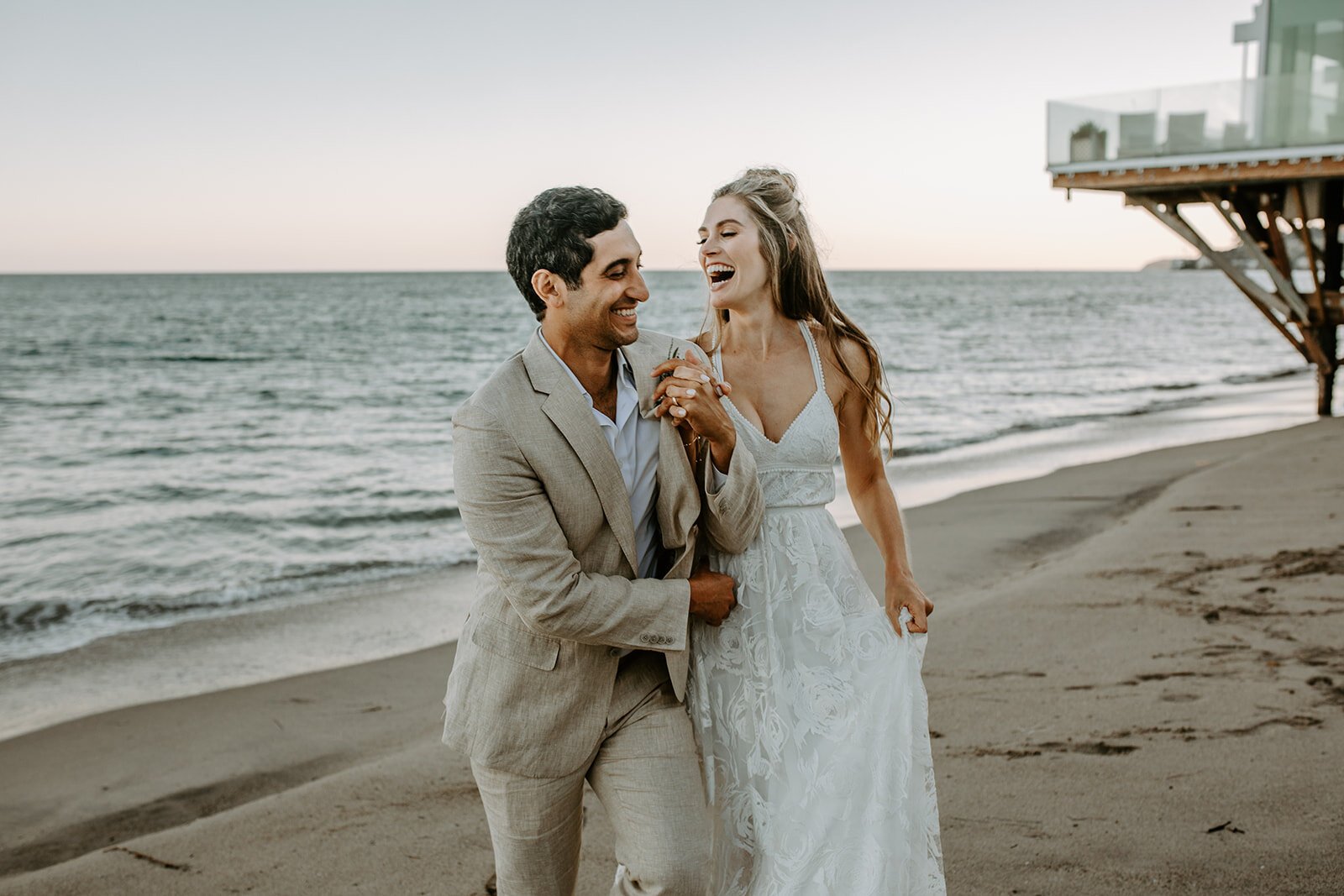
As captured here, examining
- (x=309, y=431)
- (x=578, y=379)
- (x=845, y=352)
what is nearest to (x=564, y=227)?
(x=578, y=379)

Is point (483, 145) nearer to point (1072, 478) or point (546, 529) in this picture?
point (1072, 478)

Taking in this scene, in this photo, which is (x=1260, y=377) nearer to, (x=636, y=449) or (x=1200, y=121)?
(x=1200, y=121)

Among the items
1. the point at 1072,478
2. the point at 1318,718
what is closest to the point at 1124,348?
the point at 1072,478

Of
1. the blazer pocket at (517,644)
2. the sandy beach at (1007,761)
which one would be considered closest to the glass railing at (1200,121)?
the sandy beach at (1007,761)

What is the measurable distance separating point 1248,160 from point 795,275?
485 inches

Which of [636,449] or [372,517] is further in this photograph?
Answer: [372,517]

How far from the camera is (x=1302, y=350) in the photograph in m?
14.8

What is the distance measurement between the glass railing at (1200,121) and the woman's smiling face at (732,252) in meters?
12.4

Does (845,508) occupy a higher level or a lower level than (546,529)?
lower

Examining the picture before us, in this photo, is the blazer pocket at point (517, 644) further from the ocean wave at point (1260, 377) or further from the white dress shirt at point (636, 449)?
the ocean wave at point (1260, 377)

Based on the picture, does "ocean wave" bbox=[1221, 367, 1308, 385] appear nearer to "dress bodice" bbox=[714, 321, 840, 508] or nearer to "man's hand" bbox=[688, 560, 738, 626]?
"dress bodice" bbox=[714, 321, 840, 508]

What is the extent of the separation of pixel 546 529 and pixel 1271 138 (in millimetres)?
13523

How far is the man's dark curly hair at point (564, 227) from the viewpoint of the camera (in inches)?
90.5

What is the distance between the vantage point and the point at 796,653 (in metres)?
2.68
